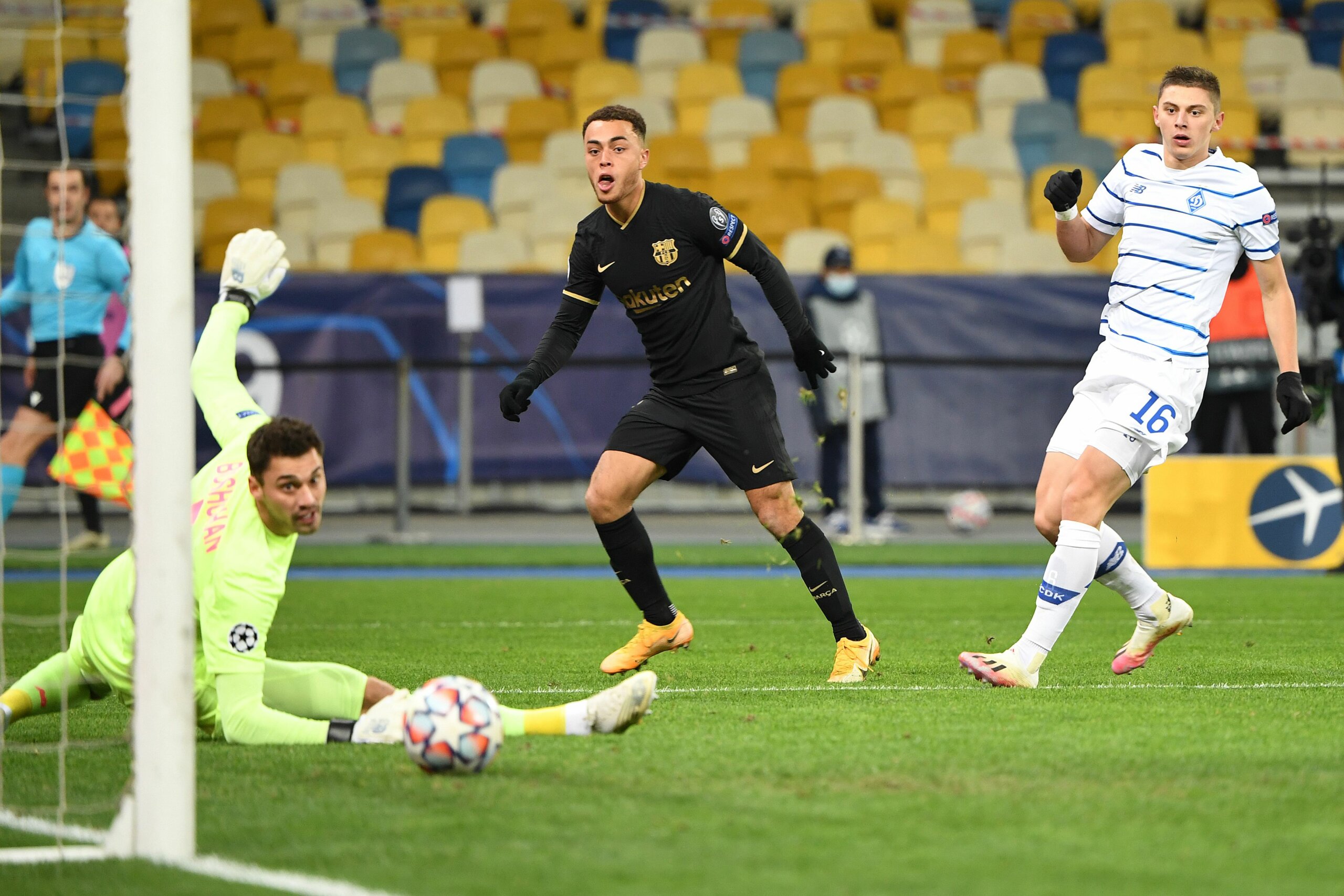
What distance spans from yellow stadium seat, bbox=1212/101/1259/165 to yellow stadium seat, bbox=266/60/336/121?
989 cm

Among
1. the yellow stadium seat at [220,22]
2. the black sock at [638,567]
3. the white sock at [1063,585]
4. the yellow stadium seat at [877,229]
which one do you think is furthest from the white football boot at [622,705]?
the yellow stadium seat at [220,22]

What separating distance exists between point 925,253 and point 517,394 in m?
11.0

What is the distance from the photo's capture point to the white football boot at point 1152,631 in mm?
6238

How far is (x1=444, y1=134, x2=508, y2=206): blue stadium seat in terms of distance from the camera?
17875 millimetres


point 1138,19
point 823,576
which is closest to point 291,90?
point 1138,19

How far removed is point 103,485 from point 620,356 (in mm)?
5321

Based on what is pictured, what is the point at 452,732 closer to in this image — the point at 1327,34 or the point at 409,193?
the point at 409,193

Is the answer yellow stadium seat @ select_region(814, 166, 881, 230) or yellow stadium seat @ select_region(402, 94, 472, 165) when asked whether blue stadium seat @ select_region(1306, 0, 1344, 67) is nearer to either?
yellow stadium seat @ select_region(814, 166, 881, 230)

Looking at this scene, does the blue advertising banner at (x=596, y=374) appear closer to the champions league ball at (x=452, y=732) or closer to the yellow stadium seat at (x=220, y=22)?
the yellow stadium seat at (x=220, y=22)

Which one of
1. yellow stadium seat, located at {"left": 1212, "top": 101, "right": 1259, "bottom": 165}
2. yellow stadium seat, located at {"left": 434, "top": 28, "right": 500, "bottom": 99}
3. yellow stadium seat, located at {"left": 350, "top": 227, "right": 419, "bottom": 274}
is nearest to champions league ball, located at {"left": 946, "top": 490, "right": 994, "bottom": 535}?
yellow stadium seat, located at {"left": 1212, "top": 101, "right": 1259, "bottom": 165}

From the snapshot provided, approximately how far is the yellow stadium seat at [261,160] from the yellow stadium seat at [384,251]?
67.0 inches

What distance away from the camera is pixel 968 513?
14.2m

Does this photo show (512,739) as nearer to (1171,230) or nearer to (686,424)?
(686,424)

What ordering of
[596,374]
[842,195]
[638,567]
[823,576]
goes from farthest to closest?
1. [842,195]
2. [596,374]
3. [638,567]
4. [823,576]
